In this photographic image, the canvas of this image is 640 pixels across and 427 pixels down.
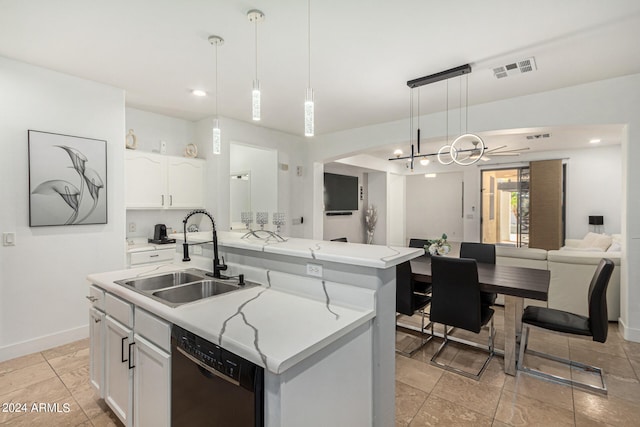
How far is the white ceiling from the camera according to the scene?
6.94 feet

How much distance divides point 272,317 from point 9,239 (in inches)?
116

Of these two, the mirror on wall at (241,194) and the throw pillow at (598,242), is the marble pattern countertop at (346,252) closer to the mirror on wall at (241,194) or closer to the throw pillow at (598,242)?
the mirror on wall at (241,194)

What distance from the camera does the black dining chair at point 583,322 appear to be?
7.67ft

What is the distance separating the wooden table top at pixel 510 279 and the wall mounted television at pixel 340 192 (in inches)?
169

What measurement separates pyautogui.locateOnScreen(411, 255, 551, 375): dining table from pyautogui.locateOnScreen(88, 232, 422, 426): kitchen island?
1.30m

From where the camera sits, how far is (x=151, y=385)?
160cm

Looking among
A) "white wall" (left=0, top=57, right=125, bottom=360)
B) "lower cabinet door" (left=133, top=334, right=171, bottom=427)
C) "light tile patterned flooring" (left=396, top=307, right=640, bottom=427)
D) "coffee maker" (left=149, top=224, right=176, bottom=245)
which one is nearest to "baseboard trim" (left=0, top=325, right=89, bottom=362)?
"white wall" (left=0, top=57, right=125, bottom=360)

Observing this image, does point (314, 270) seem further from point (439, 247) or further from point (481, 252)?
point (481, 252)

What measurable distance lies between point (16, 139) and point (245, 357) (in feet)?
10.7

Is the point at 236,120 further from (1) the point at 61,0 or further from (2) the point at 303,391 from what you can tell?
(2) the point at 303,391

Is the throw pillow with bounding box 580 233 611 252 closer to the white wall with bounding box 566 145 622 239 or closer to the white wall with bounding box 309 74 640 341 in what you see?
the white wall with bounding box 566 145 622 239

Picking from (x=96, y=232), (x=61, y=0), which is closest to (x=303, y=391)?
(x=61, y=0)

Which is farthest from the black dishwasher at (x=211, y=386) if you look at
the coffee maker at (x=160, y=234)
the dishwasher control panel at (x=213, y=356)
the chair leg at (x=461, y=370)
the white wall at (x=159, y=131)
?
the white wall at (x=159, y=131)

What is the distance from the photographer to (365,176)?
9273mm
